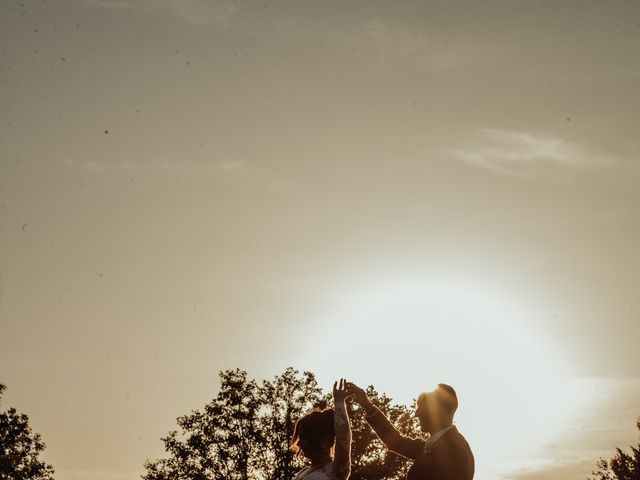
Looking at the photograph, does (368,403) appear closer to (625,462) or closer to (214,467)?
(214,467)

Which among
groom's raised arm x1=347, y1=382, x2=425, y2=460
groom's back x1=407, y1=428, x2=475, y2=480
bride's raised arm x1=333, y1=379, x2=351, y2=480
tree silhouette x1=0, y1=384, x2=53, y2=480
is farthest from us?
tree silhouette x1=0, y1=384, x2=53, y2=480

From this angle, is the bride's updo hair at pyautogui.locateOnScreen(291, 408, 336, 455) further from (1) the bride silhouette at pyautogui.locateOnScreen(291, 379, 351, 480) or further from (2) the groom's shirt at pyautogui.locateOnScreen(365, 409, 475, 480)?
(2) the groom's shirt at pyautogui.locateOnScreen(365, 409, 475, 480)

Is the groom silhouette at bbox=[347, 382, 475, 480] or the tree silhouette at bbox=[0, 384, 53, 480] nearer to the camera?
the groom silhouette at bbox=[347, 382, 475, 480]

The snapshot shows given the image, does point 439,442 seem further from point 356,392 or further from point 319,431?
point 319,431

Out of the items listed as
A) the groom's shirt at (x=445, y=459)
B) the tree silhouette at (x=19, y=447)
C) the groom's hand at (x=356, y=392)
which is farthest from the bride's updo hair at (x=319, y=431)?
the tree silhouette at (x=19, y=447)

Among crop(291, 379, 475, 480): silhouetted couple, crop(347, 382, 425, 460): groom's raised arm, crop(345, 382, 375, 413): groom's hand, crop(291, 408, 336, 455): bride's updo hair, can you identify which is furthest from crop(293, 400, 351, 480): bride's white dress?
crop(347, 382, 425, 460): groom's raised arm

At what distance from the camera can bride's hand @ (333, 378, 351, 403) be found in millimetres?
6848

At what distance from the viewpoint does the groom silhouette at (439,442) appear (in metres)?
7.12

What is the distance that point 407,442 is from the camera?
8125 millimetres

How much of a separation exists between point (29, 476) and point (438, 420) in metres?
→ 54.3

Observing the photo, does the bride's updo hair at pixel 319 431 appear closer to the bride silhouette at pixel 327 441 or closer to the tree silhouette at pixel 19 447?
the bride silhouette at pixel 327 441

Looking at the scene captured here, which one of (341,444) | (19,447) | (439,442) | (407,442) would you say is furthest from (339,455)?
(19,447)

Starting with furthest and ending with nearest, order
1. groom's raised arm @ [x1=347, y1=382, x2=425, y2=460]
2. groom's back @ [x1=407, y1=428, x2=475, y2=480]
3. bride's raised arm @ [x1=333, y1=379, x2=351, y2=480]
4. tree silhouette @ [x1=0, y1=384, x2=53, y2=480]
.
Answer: tree silhouette @ [x1=0, y1=384, x2=53, y2=480]
groom's raised arm @ [x1=347, y1=382, x2=425, y2=460]
groom's back @ [x1=407, y1=428, x2=475, y2=480]
bride's raised arm @ [x1=333, y1=379, x2=351, y2=480]

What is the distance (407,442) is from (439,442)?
0.95 metres
